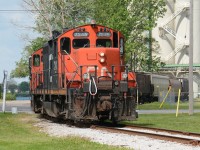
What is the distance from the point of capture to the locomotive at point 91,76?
→ 21.7 meters

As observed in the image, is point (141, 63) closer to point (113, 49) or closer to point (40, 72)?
point (40, 72)

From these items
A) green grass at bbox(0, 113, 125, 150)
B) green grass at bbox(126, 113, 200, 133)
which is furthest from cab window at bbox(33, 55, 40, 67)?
green grass at bbox(0, 113, 125, 150)

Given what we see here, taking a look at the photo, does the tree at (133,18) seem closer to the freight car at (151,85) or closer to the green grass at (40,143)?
the freight car at (151,85)

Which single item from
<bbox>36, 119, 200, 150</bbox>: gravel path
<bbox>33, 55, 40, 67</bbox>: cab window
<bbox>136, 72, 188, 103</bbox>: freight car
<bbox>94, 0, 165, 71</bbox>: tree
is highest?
<bbox>94, 0, 165, 71</bbox>: tree

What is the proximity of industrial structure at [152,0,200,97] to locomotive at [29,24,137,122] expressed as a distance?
70631mm

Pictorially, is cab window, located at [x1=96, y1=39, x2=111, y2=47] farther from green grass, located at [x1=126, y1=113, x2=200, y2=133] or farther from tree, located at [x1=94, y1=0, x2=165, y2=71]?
tree, located at [x1=94, y1=0, x2=165, y2=71]

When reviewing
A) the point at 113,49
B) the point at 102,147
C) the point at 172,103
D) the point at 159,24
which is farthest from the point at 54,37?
the point at 159,24

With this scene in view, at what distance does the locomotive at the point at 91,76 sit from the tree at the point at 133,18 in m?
30.0

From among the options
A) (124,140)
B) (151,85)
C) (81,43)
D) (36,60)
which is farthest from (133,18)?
(124,140)

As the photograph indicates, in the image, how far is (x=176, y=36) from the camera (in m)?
95.1

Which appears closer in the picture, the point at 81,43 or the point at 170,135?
the point at 170,135

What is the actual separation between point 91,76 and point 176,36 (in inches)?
2963

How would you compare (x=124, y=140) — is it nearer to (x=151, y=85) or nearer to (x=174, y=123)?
(x=174, y=123)

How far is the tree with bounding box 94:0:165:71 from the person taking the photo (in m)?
55.0
